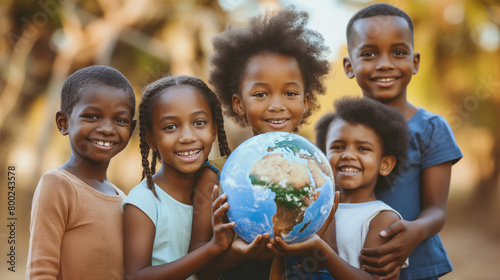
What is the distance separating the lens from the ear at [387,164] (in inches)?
147

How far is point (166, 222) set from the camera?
3.15m

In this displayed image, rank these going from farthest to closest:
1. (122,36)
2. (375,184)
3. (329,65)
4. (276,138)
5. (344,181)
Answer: (122,36) < (329,65) < (375,184) < (344,181) < (276,138)

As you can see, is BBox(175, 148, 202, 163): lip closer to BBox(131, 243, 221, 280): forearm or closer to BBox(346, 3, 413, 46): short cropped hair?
BBox(131, 243, 221, 280): forearm

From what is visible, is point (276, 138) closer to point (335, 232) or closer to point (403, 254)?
point (335, 232)

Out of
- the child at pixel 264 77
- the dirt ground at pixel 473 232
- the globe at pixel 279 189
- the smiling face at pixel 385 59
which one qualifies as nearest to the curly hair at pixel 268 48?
the child at pixel 264 77

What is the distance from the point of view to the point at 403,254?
335cm

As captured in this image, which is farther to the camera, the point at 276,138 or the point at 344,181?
the point at 344,181

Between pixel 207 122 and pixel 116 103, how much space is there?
0.63 m

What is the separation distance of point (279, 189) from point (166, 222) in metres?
0.87

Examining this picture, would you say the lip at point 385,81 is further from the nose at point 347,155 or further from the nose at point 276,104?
the nose at point 276,104

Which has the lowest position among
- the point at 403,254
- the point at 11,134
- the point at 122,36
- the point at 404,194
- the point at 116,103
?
the point at 403,254

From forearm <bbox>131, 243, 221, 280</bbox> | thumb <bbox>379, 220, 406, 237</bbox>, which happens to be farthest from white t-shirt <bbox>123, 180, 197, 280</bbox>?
thumb <bbox>379, 220, 406, 237</bbox>

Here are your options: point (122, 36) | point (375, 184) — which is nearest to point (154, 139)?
point (375, 184)

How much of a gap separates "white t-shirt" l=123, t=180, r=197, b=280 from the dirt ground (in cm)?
1230
